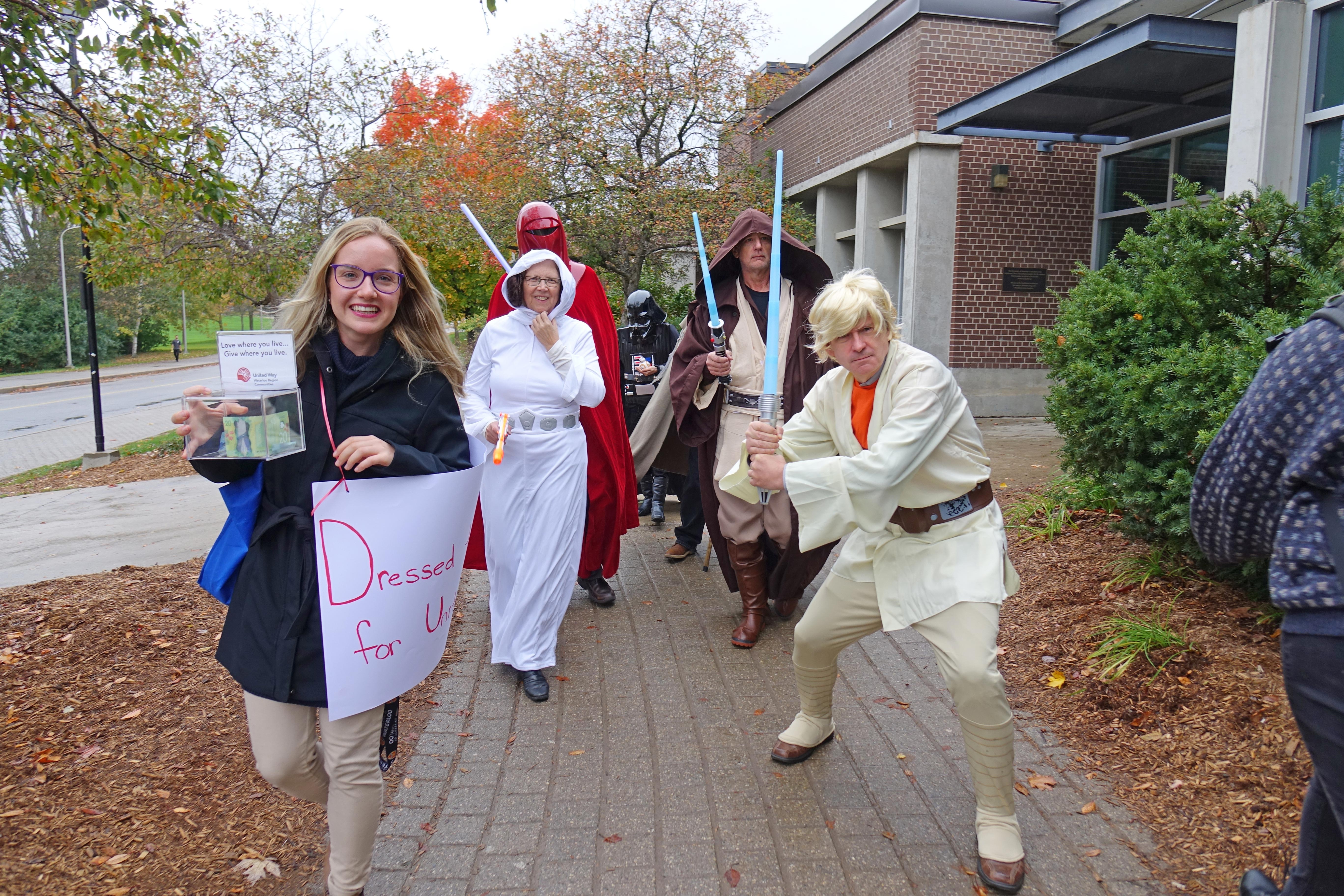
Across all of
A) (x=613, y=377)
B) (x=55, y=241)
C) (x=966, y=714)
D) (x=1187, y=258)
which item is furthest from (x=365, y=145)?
(x=55, y=241)

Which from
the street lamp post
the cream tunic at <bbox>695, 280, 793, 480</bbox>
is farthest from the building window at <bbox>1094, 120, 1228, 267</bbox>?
the street lamp post

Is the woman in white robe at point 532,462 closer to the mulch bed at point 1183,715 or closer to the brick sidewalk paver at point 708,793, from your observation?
the brick sidewalk paver at point 708,793

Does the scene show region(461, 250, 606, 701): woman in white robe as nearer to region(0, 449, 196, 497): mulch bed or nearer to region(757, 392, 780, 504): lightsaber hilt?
region(757, 392, 780, 504): lightsaber hilt

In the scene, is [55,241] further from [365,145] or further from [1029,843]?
[1029,843]

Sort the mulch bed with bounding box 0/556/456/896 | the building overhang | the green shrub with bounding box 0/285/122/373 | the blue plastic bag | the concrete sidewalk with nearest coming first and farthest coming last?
the blue plastic bag → the mulch bed with bounding box 0/556/456/896 → the building overhang → the concrete sidewalk → the green shrub with bounding box 0/285/122/373

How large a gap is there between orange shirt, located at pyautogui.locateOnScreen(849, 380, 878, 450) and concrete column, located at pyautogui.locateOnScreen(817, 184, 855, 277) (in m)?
14.0

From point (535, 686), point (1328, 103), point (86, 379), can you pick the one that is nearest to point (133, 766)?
point (535, 686)

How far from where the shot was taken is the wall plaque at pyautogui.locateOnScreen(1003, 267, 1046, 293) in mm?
13555

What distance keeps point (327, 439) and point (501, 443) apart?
1.61m

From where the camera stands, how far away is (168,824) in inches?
124

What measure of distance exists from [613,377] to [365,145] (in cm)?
948

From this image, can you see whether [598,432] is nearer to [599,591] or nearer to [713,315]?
[599,591]

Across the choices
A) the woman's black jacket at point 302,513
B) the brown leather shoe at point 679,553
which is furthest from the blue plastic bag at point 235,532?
the brown leather shoe at point 679,553

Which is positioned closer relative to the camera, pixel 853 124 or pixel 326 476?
pixel 326 476
